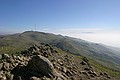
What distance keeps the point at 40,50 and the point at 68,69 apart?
1989cm

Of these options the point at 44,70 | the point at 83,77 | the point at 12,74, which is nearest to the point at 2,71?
the point at 12,74

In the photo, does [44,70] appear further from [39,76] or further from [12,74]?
[12,74]

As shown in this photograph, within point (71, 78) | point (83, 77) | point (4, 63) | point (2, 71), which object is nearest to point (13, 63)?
point (4, 63)

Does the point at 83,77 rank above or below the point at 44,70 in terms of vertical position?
below

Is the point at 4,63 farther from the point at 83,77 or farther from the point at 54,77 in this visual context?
the point at 83,77

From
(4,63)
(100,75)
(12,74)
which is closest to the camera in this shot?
(12,74)

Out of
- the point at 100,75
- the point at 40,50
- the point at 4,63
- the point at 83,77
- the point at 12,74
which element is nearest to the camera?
the point at 12,74

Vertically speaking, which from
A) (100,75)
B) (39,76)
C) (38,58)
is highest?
(38,58)

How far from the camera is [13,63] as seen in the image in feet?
173

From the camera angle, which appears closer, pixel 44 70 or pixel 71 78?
pixel 44 70

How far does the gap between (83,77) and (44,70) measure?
1453 centimetres

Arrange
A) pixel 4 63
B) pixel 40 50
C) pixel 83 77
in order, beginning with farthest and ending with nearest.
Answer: pixel 40 50 → pixel 83 77 → pixel 4 63

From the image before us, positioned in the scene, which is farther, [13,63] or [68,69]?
[68,69]

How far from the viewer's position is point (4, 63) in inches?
1987
